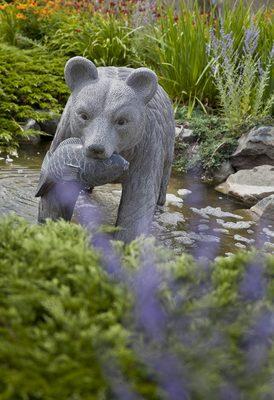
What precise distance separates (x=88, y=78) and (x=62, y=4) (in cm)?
741

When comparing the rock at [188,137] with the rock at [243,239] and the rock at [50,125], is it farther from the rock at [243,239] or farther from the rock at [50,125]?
the rock at [243,239]

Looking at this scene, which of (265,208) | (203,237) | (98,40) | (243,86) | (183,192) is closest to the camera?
(203,237)

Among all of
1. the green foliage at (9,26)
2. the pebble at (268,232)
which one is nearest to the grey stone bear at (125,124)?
the pebble at (268,232)

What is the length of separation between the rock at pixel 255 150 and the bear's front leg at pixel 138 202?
3.11 m

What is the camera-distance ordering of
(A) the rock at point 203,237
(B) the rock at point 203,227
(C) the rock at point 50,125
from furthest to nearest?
(C) the rock at point 50,125, (B) the rock at point 203,227, (A) the rock at point 203,237

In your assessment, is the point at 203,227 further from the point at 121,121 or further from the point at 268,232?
the point at 121,121

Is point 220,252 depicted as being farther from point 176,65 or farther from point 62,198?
point 176,65

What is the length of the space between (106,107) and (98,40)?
5667mm

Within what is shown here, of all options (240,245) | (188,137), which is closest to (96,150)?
(240,245)

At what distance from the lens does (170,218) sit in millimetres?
4867

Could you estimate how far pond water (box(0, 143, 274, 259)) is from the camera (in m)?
4.40

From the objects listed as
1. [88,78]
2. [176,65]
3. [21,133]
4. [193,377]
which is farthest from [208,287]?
[176,65]

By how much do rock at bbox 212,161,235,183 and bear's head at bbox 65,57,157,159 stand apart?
3.32 m

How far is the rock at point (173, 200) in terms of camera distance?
5.29 metres
